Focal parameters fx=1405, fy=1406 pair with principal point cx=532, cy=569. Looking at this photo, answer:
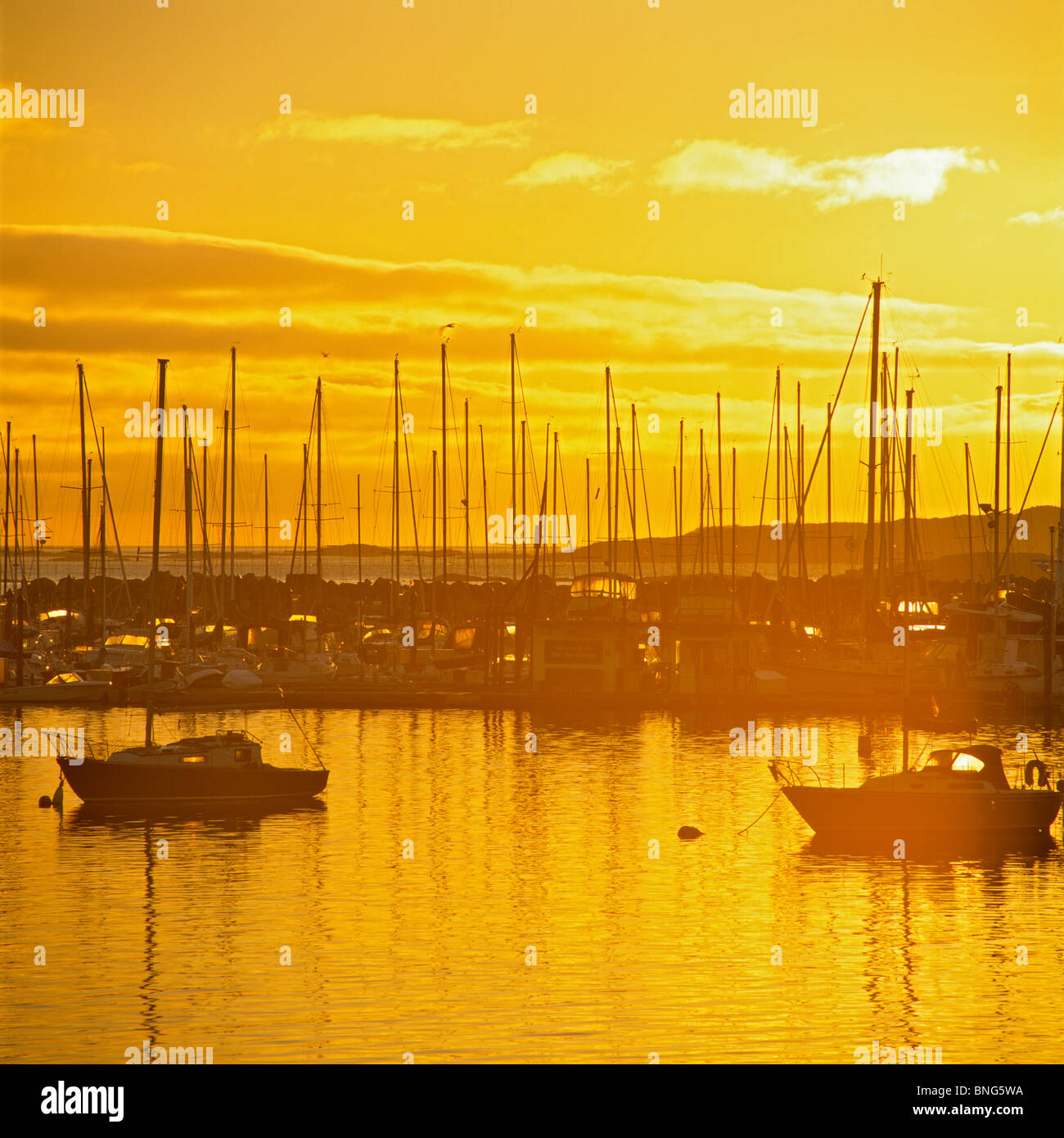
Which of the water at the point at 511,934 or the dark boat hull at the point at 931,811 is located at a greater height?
the dark boat hull at the point at 931,811

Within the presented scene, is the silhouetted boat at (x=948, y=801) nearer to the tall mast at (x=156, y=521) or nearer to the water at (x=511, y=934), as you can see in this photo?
the water at (x=511, y=934)

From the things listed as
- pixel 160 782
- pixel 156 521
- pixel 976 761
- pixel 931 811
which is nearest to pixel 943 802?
pixel 931 811

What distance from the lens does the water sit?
22.2 m

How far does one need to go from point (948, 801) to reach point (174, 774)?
21.4 metres

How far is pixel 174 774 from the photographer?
40.5 m

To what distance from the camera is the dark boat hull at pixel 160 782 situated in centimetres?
4047

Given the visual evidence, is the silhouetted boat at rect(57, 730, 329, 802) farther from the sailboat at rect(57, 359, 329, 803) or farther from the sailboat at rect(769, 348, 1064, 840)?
the sailboat at rect(769, 348, 1064, 840)

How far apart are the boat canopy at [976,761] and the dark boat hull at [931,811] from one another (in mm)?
450

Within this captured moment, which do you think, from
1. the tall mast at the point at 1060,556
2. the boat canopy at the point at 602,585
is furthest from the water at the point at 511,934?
the tall mast at the point at 1060,556

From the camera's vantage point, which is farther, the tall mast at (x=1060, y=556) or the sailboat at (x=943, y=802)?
the tall mast at (x=1060, y=556)

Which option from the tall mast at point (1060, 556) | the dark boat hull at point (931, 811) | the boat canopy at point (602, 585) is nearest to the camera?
the dark boat hull at point (931, 811)

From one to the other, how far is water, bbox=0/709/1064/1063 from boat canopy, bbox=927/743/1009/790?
2.23 metres

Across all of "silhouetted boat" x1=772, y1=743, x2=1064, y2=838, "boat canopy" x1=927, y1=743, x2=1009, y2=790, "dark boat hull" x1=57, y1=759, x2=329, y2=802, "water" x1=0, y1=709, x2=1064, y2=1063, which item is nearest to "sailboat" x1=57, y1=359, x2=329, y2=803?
"dark boat hull" x1=57, y1=759, x2=329, y2=802

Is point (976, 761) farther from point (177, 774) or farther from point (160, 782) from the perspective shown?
point (160, 782)
